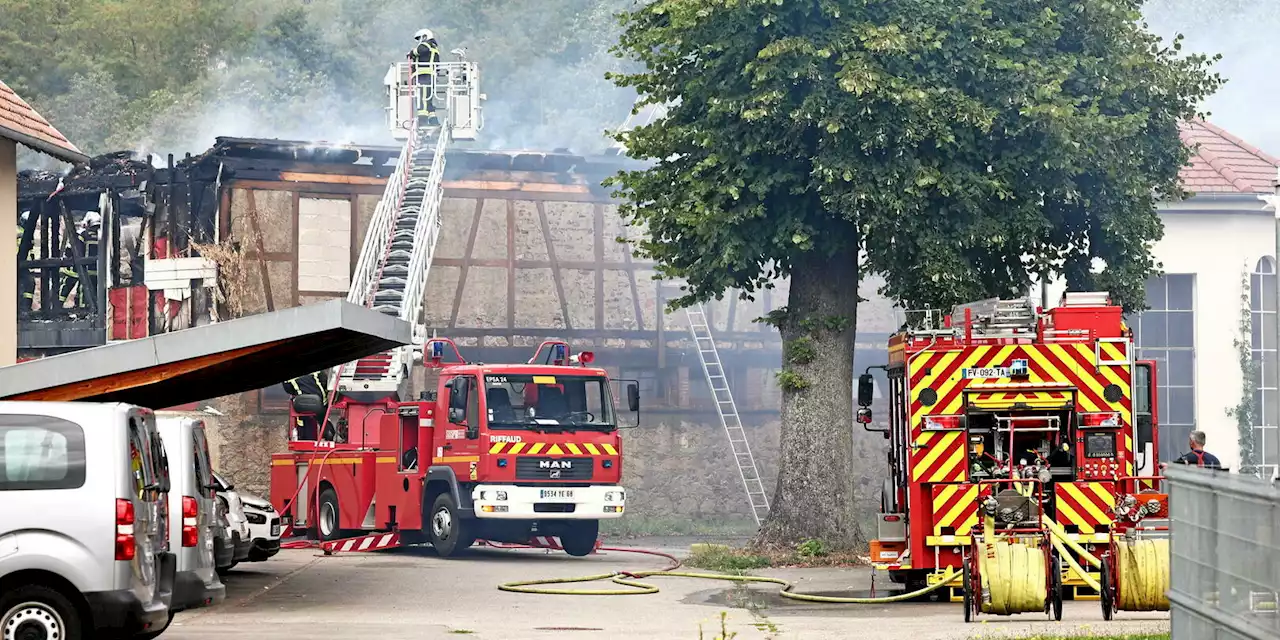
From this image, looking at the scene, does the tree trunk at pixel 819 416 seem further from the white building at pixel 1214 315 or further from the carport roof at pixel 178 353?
the white building at pixel 1214 315

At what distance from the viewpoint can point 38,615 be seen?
11.0 metres

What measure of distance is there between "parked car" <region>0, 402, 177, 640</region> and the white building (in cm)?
2293

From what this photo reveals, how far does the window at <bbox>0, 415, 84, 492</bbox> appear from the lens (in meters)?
11.0

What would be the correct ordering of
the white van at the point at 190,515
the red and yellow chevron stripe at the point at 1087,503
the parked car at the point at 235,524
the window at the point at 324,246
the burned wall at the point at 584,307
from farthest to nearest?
1. the burned wall at the point at 584,307
2. the window at the point at 324,246
3. the parked car at the point at 235,524
4. the red and yellow chevron stripe at the point at 1087,503
5. the white van at the point at 190,515

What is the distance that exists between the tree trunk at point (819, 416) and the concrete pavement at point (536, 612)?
4.96 ft

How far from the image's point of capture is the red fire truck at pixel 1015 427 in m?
15.9

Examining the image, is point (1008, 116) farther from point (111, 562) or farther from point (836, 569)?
point (111, 562)

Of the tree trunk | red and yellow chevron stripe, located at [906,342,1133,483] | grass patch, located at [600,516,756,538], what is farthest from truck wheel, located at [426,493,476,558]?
red and yellow chevron stripe, located at [906,342,1133,483]

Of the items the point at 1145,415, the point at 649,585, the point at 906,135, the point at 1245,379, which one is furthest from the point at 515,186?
the point at 1145,415

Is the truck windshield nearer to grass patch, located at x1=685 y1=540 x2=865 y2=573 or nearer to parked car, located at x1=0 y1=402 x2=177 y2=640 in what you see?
grass patch, located at x1=685 y1=540 x2=865 y2=573

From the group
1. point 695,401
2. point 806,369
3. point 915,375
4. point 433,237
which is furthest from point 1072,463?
point 695,401

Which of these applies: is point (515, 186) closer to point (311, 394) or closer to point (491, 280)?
point (491, 280)

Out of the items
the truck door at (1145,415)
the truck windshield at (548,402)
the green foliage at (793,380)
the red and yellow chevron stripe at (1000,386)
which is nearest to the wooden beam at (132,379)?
the red and yellow chevron stripe at (1000,386)

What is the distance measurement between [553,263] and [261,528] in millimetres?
13758
